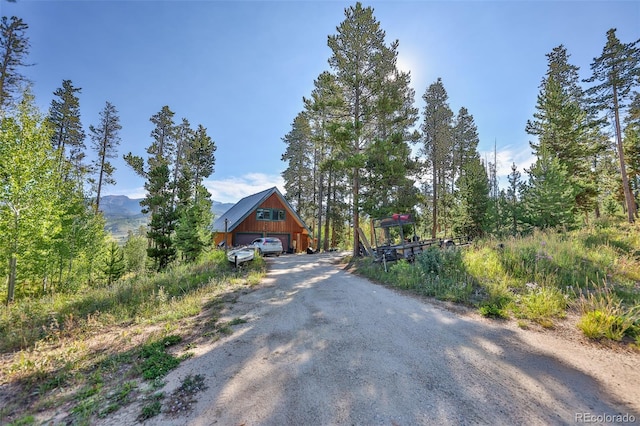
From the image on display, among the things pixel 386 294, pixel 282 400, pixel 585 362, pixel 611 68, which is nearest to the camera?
pixel 282 400

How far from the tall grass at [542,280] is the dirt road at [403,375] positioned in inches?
34.6

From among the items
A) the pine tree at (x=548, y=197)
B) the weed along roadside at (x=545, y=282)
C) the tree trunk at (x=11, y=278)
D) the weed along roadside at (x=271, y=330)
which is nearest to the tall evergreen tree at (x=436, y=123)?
the pine tree at (x=548, y=197)

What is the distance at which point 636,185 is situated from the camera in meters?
24.2

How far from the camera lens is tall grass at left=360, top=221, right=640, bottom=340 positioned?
4477mm

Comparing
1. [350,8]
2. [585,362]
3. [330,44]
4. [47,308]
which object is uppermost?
[350,8]

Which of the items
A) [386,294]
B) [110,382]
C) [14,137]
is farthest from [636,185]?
[14,137]

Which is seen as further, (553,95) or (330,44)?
(553,95)

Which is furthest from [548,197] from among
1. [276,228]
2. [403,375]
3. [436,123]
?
[276,228]

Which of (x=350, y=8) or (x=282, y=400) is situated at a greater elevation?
(x=350, y=8)

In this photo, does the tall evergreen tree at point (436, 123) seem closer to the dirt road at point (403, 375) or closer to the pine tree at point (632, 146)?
the pine tree at point (632, 146)

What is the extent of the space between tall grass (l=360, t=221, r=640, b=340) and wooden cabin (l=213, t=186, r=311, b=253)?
1709 centimetres

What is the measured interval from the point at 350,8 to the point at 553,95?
1797 centimetres

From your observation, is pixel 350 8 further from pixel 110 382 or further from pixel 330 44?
pixel 110 382

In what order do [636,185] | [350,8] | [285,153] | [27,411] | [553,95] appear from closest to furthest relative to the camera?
[27,411], [350,8], [553,95], [636,185], [285,153]
